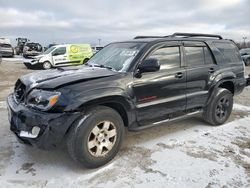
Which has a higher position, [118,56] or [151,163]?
[118,56]

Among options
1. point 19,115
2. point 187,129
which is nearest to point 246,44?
point 187,129

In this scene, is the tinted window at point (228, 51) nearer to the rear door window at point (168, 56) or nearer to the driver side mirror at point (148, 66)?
the rear door window at point (168, 56)

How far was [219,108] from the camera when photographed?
506 cm

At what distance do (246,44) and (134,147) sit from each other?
4237 centimetres

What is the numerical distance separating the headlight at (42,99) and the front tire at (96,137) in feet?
1.30

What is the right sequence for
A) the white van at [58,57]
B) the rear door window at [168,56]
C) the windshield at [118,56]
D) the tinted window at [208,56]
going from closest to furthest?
the windshield at [118,56] → the rear door window at [168,56] → the tinted window at [208,56] → the white van at [58,57]

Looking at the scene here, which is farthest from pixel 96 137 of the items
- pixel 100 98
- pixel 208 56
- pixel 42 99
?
pixel 208 56

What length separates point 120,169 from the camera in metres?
3.36

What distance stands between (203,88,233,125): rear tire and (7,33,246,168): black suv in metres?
0.02

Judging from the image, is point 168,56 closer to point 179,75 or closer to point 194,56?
point 179,75

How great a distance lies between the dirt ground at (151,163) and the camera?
3078 mm

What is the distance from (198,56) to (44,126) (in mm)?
2933

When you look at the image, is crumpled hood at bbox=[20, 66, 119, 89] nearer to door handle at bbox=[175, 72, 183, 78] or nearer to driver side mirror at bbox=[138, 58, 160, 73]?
driver side mirror at bbox=[138, 58, 160, 73]

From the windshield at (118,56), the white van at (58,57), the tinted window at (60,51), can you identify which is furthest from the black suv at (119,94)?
the tinted window at (60,51)
